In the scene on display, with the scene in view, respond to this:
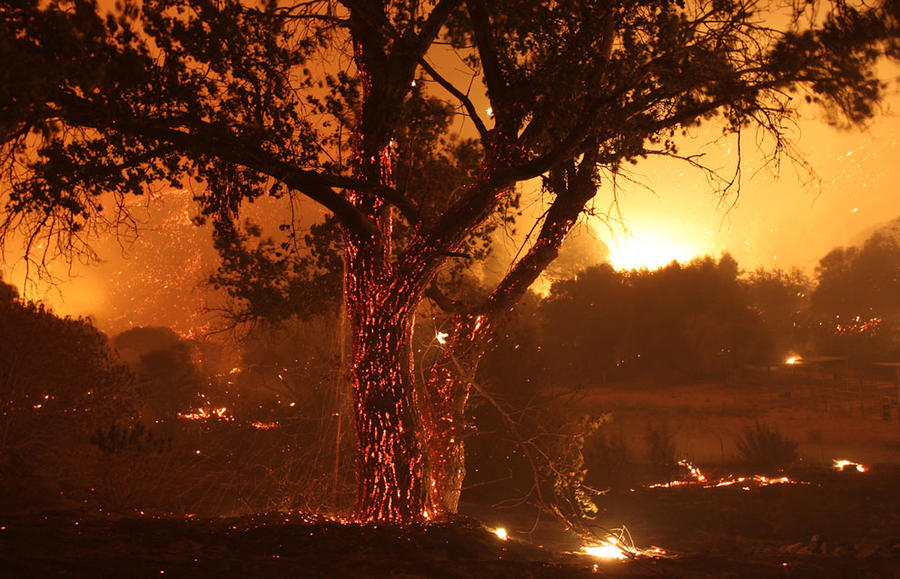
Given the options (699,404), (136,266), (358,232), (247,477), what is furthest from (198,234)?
(358,232)

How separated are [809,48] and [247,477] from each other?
35.9 feet

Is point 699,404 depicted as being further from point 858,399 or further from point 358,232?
point 358,232

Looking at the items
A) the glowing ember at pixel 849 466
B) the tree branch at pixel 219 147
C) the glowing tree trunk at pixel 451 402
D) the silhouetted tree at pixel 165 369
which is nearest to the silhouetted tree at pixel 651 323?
the glowing ember at pixel 849 466

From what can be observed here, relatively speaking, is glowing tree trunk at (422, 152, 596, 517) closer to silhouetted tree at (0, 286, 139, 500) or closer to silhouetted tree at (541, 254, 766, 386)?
silhouetted tree at (0, 286, 139, 500)

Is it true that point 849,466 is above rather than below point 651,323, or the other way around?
below

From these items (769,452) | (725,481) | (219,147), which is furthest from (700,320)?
(219,147)

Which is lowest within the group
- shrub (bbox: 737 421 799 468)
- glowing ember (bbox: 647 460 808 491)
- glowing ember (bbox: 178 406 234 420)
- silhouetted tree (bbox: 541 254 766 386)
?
glowing ember (bbox: 647 460 808 491)

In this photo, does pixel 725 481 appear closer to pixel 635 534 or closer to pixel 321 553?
pixel 635 534

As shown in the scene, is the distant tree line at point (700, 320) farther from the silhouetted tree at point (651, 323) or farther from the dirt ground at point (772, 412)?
the dirt ground at point (772, 412)

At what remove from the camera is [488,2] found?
6195mm

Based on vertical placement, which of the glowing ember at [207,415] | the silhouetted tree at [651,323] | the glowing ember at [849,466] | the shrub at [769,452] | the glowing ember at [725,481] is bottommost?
the glowing ember at [725,481]

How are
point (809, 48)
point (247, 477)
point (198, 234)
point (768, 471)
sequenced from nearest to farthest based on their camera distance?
point (809, 48)
point (247, 477)
point (768, 471)
point (198, 234)

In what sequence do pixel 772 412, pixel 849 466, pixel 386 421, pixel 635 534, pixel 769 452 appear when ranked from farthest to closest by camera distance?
pixel 772 412, pixel 769 452, pixel 849 466, pixel 635 534, pixel 386 421

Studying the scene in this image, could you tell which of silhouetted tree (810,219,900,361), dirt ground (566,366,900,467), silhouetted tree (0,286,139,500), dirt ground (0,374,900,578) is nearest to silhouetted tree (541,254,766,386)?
dirt ground (566,366,900,467)
